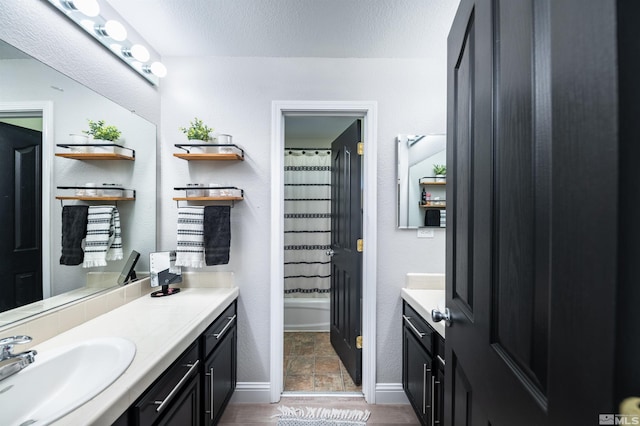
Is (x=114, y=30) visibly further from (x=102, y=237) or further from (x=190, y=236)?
(x=190, y=236)

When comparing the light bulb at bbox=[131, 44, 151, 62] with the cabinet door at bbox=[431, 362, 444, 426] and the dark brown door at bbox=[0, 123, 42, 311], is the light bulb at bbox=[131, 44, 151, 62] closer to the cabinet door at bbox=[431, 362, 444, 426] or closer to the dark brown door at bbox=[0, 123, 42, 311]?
the dark brown door at bbox=[0, 123, 42, 311]

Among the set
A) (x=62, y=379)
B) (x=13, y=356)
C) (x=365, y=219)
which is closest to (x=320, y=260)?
(x=365, y=219)

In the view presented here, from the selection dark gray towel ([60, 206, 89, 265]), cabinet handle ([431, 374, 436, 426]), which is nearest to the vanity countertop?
dark gray towel ([60, 206, 89, 265])

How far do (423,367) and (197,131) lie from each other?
2.02 metres

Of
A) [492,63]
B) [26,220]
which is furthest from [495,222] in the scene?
[26,220]

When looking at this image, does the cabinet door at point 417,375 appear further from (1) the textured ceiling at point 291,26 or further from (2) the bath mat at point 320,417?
(1) the textured ceiling at point 291,26

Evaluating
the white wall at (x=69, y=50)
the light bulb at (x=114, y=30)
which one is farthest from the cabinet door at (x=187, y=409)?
the light bulb at (x=114, y=30)

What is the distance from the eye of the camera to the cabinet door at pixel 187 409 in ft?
3.45

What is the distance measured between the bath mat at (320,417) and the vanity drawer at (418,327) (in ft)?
2.19

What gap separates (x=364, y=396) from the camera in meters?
1.96

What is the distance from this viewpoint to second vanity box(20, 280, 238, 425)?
80 cm

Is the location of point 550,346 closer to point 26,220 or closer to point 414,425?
point 26,220

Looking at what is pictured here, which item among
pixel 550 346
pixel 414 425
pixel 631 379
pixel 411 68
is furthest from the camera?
pixel 411 68

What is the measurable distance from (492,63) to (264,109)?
1.56 meters
